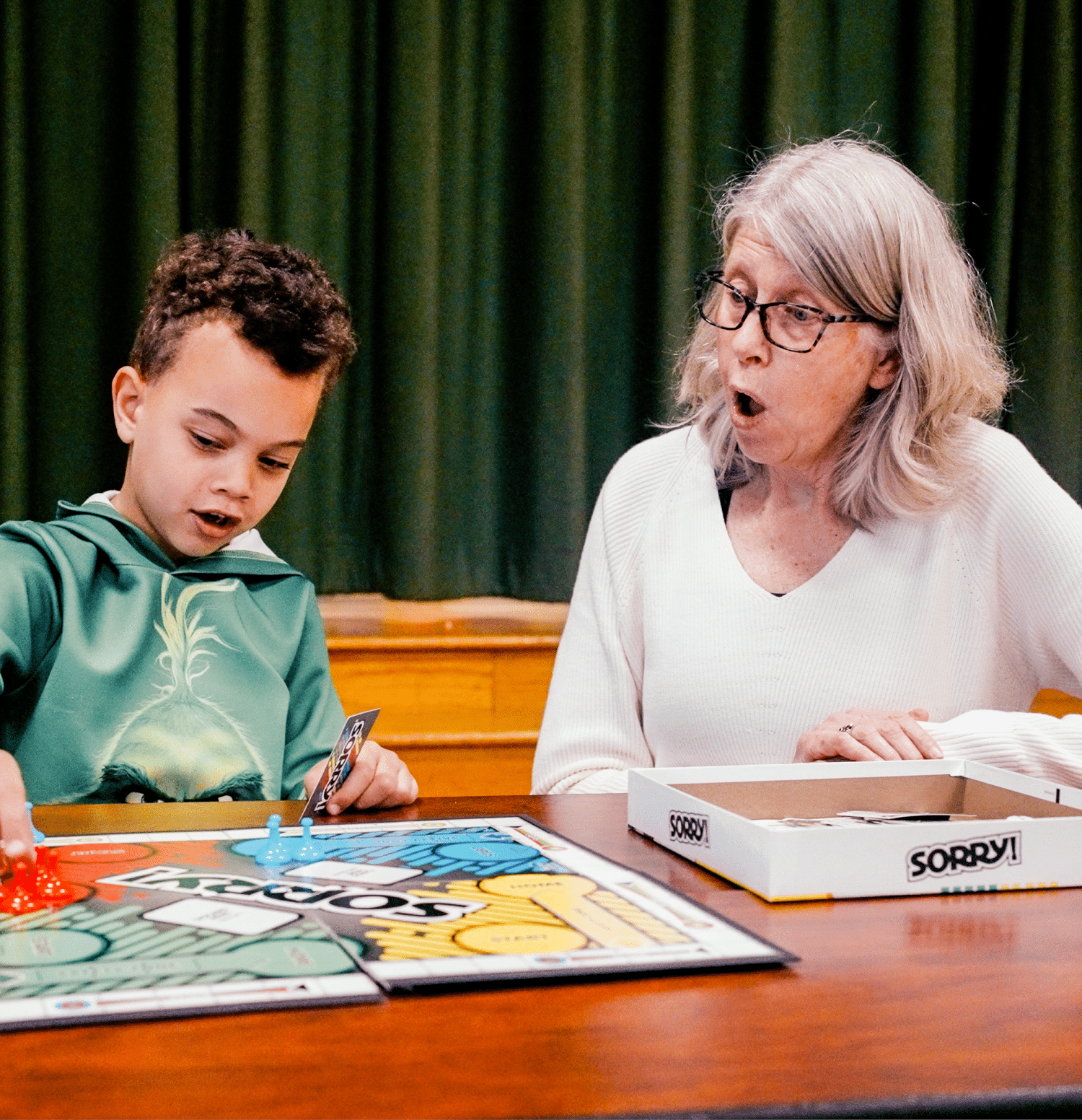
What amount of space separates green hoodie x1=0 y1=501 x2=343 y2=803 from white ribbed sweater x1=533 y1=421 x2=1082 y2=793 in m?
0.33

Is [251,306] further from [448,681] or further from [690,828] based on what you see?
[448,681]

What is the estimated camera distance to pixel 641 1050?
1.72 feet

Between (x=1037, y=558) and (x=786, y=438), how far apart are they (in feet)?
1.05

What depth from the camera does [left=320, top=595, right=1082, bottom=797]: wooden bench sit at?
2.29m

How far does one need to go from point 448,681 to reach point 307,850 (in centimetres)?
151

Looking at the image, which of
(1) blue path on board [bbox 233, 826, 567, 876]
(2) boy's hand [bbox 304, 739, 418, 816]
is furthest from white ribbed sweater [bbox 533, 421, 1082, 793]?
(1) blue path on board [bbox 233, 826, 567, 876]

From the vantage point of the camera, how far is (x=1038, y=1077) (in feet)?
1.66

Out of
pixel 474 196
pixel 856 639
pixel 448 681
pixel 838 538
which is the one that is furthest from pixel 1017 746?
pixel 474 196

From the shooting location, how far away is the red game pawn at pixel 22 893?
0.69 meters

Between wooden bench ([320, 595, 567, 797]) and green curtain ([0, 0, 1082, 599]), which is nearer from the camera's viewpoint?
green curtain ([0, 0, 1082, 599])

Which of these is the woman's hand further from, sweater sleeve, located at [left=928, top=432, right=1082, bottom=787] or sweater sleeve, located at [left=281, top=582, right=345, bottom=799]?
sweater sleeve, located at [left=281, top=582, right=345, bottom=799]

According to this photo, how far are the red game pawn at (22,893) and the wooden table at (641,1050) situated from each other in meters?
0.18

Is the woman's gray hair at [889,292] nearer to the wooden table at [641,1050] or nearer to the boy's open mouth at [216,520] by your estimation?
the boy's open mouth at [216,520]

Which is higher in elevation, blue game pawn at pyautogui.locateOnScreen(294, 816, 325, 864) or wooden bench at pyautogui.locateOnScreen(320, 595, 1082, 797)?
blue game pawn at pyautogui.locateOnScreen(294, 816, 325, 864)
